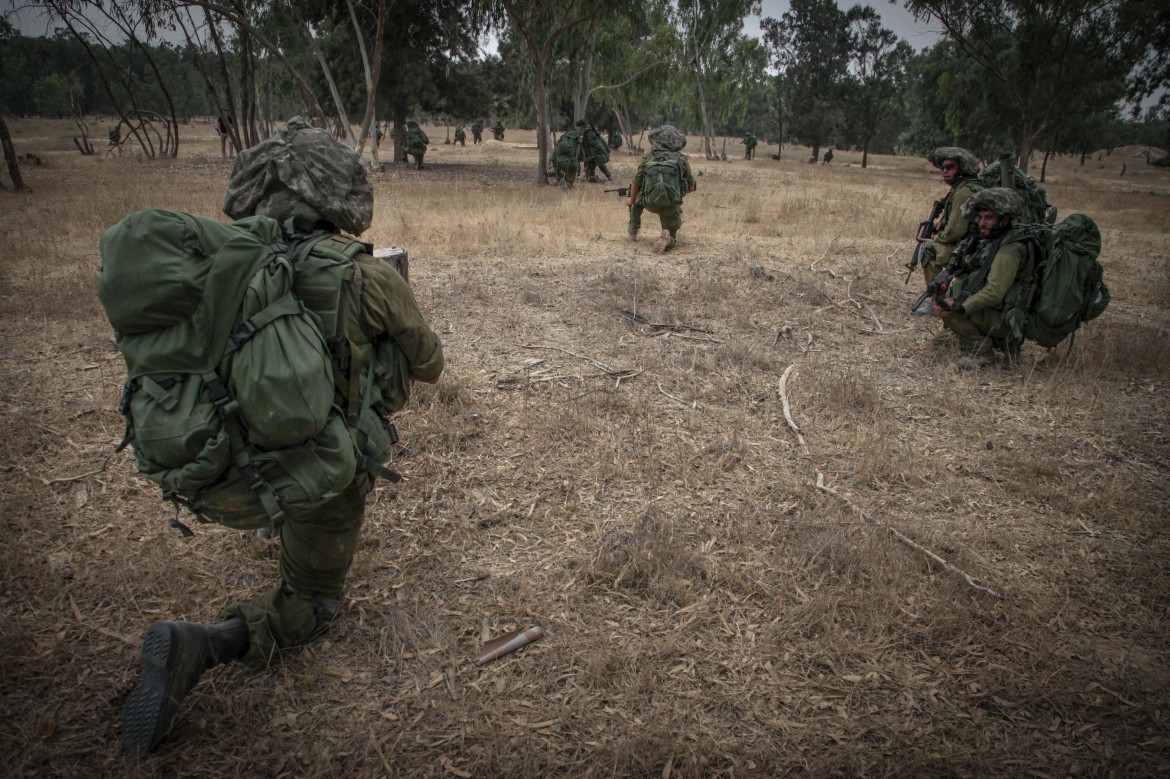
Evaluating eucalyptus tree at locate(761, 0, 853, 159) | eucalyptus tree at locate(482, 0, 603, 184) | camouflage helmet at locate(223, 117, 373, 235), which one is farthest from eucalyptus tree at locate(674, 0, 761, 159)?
camouflage helmet at locate(223, 117, 373, 235)

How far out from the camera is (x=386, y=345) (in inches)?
93.2

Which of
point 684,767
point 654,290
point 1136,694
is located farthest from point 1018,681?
point 654,290

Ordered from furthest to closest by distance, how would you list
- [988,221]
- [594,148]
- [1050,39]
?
[1050,39]
[594,148]
[988,221]

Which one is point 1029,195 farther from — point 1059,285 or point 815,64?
point 815,64

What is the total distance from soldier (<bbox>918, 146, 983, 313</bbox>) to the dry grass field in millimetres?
902

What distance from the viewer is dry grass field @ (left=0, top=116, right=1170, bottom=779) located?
2.24 m

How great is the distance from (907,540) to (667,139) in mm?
6900

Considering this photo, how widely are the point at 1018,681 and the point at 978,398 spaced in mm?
3023

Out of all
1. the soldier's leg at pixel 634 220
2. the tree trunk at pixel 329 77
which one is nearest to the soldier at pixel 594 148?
the tree trunk at pixel 329 77

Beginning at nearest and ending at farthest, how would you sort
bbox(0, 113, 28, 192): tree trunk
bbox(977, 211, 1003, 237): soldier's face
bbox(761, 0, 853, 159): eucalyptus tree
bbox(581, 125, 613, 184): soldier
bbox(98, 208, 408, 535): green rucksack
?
bbox(98, 208, 408, 535): green rucksack → bbox(977, 211, 1003, 237): soldier's face → bbox(0, 113, 28, 192): tree trunk → bbox(581, 125, 613, 184): soldier → bbox(761, 0, 853, 159): eucalyptus tree

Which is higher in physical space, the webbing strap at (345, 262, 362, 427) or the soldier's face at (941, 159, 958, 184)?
the soldier's face at (941, 159, 958, 184)

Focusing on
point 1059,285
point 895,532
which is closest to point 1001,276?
point 1059,285

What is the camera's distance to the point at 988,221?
519 centimetres

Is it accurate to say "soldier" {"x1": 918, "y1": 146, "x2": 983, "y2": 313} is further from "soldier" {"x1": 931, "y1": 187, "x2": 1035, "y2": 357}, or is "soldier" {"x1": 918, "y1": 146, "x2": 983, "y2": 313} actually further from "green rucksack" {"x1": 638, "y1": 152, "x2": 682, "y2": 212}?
"green rucksack" {"x1": 638, "y1": 152, "x2": 682, "y2": 212}
